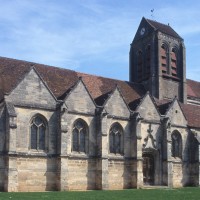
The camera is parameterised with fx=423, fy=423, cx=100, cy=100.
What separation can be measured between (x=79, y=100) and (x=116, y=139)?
5.06 m

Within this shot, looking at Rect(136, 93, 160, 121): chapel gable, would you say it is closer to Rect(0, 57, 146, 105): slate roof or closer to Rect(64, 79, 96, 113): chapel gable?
Rect(0, 57, 146, 105): slate roof

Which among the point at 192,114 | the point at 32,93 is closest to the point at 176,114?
the point at 192,114

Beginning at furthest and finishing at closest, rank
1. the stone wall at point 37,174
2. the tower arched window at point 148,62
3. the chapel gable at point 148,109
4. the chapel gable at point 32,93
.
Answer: the tower arched window at point 148,62, the chapel gable at point 148,109, the chapel gable at point 32,93, the stone wall at point 37,174

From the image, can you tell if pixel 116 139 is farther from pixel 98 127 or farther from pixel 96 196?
pixel 96 196

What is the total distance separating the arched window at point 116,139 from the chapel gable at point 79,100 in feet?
9.11

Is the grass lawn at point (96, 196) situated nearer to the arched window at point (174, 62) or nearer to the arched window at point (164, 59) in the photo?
the arched window at point (164, 59)

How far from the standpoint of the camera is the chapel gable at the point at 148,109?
1543 inches

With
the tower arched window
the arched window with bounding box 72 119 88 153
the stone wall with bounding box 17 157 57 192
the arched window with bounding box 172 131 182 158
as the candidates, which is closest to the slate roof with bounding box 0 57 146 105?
the tower arched window

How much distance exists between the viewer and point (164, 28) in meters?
47.7

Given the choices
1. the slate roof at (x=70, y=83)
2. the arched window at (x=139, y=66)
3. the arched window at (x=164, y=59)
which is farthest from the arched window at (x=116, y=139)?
the arched window at (x=164, y=59)

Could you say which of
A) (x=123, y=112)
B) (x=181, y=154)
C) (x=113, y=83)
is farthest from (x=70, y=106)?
(x=181, y=154)

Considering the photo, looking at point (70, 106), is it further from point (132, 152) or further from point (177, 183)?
point (177, 183)

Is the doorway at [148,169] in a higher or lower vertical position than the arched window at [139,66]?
lower

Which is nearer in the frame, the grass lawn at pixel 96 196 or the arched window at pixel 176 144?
→ the grass lawn at pixel 96 196
